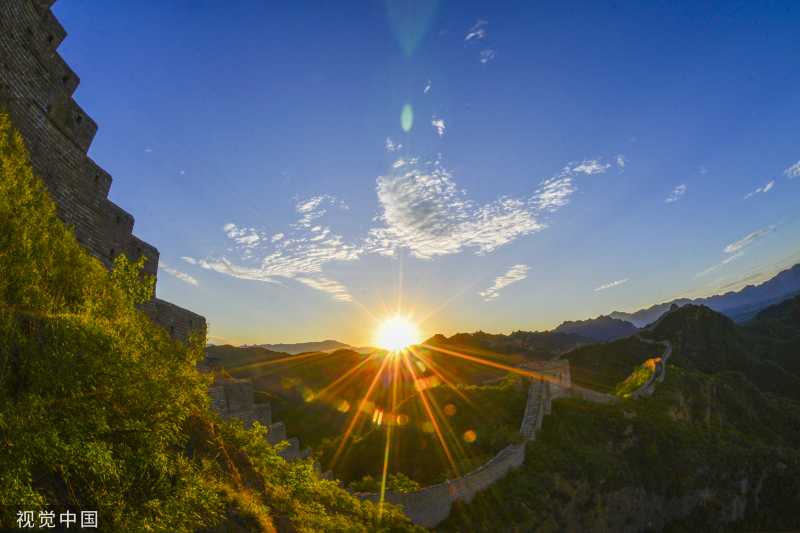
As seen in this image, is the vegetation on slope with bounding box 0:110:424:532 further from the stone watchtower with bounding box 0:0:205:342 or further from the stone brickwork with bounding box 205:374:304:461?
the stone brickwork with bounding box 205:374:304:461

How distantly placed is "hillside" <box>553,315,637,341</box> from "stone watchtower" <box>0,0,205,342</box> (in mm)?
154610

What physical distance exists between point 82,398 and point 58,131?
9.84 meters

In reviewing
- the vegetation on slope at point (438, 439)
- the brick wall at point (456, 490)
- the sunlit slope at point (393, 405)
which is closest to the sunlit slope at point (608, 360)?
the sunlit slope at point (393, 405)

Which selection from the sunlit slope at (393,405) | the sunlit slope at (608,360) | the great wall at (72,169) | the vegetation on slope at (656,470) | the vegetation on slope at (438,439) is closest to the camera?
the great wall at (72,169)

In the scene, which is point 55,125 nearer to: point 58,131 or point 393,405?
point 58,131

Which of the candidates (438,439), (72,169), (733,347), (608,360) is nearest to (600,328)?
(733,347)

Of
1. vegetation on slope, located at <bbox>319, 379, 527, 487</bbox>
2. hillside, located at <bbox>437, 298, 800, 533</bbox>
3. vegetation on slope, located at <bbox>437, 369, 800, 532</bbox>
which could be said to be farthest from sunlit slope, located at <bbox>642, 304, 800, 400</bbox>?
vegetation on slope, located at <bbox>319, 379, 527, 487</bbox>

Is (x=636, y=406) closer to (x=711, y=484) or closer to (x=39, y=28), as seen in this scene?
(x=711, y=484)

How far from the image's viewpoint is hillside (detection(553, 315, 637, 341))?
14625 cm

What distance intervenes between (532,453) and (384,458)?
30.6ft

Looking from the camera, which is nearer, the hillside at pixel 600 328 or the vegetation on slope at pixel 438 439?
the vegetation on slope at pixel 438 439

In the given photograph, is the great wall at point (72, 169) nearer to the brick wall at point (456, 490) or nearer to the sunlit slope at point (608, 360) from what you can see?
the brick wall at point (456, 490)

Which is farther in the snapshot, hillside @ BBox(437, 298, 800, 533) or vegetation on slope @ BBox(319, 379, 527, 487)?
vegetation on slope @ BBox(319, 379, 527, 487)

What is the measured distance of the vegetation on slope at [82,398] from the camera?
166 inches
